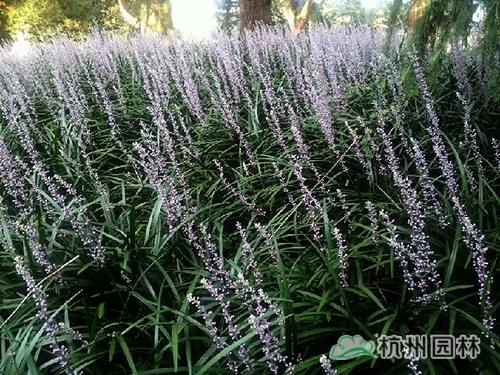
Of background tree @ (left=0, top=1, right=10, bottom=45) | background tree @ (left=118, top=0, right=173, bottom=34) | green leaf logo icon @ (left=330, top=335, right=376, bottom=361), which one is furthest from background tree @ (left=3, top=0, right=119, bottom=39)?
green leaf logo icon @ (left=330, top=335, right=376, bottom=361)

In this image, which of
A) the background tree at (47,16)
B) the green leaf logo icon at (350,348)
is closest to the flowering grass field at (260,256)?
the green leaf logo icon at (350,348)

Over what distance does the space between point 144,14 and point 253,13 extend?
1151 centimetres

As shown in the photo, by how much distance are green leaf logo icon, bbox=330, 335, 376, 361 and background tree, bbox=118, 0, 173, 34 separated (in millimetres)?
17951

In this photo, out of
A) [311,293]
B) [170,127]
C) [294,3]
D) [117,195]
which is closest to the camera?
[311,293]

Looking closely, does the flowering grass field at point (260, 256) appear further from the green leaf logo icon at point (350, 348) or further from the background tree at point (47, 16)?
the background tree at point (47, 16)

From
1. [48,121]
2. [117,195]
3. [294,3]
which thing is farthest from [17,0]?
[117,195]

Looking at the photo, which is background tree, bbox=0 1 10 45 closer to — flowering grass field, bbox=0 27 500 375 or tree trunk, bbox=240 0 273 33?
tree trunk, bbox=240 0 273 33

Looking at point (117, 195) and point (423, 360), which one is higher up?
point (117, 195)

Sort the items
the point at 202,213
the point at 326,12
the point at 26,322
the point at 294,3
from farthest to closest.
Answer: the point at 326,12
the point at 294,3
the point at 202,213
the point at 26,322

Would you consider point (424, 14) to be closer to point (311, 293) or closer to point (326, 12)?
point (311, 293)

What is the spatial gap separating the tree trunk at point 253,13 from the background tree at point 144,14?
29.5ft

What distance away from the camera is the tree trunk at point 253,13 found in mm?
9797

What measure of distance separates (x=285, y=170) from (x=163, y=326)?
1876 millimetres

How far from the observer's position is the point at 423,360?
6.16ft
